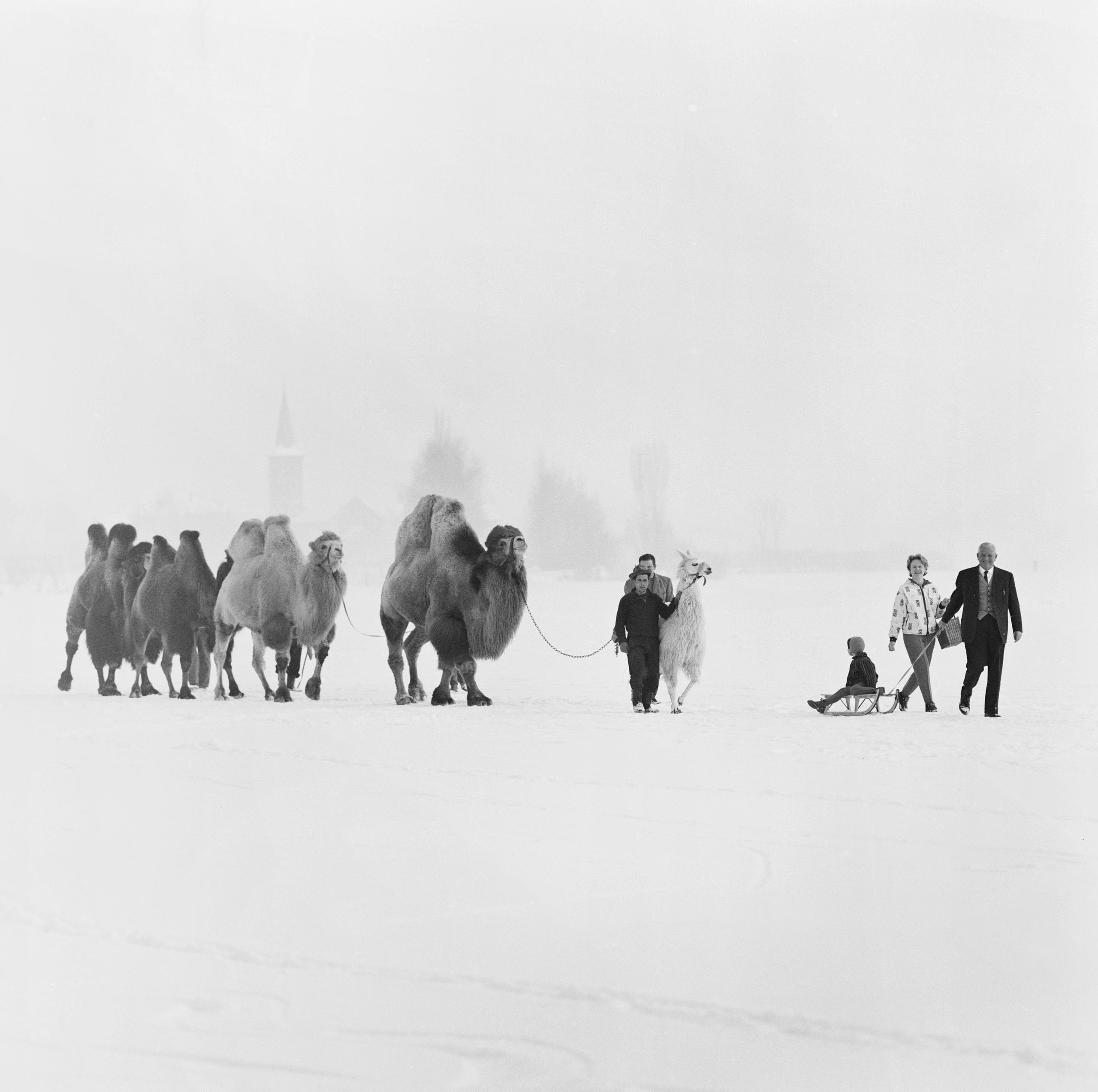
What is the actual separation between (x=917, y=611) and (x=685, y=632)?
2.01m

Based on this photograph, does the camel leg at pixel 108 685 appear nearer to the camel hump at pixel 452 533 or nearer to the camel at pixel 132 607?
the camel at pixel 132 607

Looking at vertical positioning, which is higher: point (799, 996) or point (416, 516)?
point (416, 516)

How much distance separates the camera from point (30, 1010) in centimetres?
505

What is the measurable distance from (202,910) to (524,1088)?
217 centimetres

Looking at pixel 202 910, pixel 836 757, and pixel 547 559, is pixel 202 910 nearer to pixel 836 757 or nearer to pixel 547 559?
pixel 836 757

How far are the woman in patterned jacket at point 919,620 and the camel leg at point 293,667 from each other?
5985mm

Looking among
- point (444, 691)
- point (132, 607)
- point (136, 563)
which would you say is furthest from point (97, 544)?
point (444, 691)

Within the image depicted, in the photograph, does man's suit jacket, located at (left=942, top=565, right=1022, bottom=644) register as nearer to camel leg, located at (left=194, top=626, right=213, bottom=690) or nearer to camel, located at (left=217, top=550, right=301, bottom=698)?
camel, located at (left=217, top=550, right=301, bottom=698)

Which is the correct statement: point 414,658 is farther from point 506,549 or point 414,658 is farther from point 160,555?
point 160,555

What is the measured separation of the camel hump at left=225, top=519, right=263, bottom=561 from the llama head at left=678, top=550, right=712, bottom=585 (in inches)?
179

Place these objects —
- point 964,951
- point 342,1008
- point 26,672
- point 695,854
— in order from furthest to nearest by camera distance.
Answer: point 26,672 < point 695,854 < point 964,951 < point 342,1008

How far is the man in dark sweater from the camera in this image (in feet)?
41.0

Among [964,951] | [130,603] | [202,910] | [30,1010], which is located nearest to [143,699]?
[130,603]

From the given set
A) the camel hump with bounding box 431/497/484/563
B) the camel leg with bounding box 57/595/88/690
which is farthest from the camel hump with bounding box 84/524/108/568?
the camel hump with bounding box 431/497/484/563
